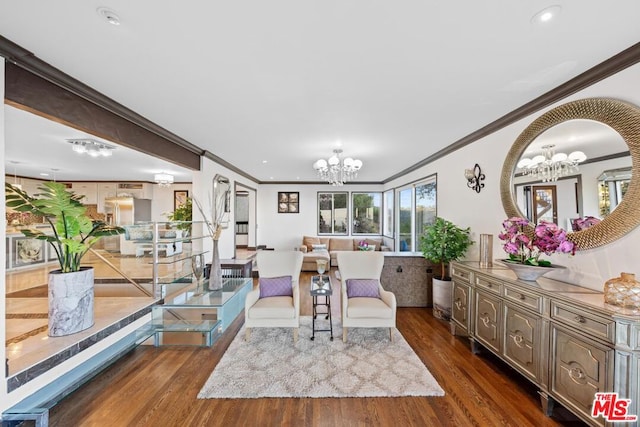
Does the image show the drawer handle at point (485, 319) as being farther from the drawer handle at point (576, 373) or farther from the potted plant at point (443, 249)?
the potted plant at point (443, 249)

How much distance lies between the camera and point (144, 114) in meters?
3.10

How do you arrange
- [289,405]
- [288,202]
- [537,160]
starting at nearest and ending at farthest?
[289,405], [537,160], [288,202]

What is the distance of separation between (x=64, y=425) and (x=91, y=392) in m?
0.38

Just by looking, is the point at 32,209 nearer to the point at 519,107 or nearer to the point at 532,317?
the point at 532,317

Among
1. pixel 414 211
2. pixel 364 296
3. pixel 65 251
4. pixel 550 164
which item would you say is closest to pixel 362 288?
pixel 364 296

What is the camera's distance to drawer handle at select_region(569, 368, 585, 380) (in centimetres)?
181

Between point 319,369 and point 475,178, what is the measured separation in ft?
10.4

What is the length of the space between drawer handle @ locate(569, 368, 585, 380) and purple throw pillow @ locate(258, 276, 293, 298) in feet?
9.18

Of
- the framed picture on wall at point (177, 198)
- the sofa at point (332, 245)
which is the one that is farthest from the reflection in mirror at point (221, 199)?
the framed picture on wall at point (177, 198)

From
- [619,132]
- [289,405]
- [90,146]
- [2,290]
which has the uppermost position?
[90,146]

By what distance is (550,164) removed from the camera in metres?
2.57

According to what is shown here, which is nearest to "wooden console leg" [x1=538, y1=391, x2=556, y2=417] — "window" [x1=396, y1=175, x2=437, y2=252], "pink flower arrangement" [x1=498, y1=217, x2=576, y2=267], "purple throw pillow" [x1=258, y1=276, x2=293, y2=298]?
"pink flower arrangement" [x1=498, y1=217, x2=576, y2=267]

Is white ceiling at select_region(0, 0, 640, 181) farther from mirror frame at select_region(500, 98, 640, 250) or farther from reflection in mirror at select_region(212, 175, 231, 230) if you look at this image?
reflection in mirror at select_region(212, 175, 231, 230)

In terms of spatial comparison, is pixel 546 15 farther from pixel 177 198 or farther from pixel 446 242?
pixel 177 198
